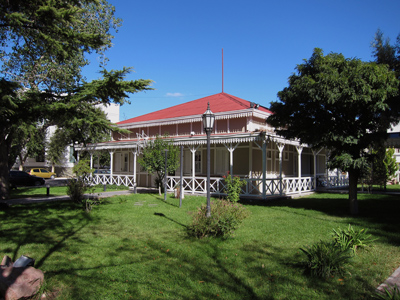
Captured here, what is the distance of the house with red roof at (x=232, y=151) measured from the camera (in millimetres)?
16109

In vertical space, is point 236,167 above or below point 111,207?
above

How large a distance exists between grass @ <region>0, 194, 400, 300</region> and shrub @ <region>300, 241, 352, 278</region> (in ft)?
0.52

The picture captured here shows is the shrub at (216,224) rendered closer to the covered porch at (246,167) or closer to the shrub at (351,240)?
the shrub at (351,240)

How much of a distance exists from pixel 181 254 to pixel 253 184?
11408 millimetres

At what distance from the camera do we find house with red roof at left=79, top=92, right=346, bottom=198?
16109 millimetres

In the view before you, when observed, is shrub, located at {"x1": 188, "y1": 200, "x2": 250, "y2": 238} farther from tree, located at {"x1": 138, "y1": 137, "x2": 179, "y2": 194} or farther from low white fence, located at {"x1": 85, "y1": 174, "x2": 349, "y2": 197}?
tree, located at {"x1": 138, "y1": 137, "x2": 179, "y2": 194}

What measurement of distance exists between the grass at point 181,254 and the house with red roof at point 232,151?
17.8 feet

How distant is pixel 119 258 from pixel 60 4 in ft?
27.0

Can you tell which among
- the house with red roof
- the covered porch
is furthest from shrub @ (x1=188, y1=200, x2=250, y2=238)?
the house with red roof

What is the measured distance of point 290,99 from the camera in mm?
11594

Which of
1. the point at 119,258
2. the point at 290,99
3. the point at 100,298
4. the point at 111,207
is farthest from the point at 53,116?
the point at 290,99

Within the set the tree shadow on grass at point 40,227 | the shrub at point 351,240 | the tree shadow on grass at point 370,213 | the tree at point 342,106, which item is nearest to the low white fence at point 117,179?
the tree shadow on grass at point 40,227

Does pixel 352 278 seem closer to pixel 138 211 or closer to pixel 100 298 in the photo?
pixel 100 298

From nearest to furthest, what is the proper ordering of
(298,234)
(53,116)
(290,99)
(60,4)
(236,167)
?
(298,234)
(60,4)
(53,116)
(290,99)
(236,167)
